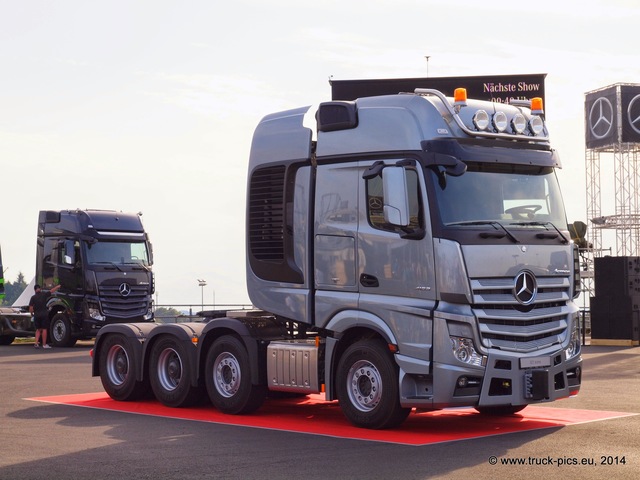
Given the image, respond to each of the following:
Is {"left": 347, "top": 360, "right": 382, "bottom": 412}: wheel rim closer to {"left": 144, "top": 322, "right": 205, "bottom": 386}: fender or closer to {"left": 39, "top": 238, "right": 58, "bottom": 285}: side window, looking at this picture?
{"left": 144, "top": 322, "right": 205, "bottom": 386}: fender

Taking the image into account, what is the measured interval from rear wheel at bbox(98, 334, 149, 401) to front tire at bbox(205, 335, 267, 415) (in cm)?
176

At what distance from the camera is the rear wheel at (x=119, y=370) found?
16.4 meters

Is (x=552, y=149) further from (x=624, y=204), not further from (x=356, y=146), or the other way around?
(x=624, y=204)

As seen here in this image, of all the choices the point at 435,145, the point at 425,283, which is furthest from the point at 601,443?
the point at 435,145

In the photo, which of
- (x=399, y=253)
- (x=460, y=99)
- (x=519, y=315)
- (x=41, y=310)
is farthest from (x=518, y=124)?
(x=41, y=310)

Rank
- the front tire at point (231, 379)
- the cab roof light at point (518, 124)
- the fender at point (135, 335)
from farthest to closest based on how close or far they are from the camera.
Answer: the fender at point (135, 335) → the front tire at point (231, 379) → the cab roof light at point (518, 124)

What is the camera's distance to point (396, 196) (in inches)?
495

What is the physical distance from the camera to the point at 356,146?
44.4 ft

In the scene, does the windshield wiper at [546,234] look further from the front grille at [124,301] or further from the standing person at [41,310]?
the standing person at [41,310]

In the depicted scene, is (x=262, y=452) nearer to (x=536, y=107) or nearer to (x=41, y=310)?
(x=536, y=107)

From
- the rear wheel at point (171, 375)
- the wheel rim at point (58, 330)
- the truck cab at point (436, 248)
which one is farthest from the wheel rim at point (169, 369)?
the wheel rim at point (58, 330)

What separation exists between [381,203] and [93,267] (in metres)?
19.1

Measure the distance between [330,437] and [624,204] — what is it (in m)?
60.3

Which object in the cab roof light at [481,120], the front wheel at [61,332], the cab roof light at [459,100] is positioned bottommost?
the front wheel at [61,332]
